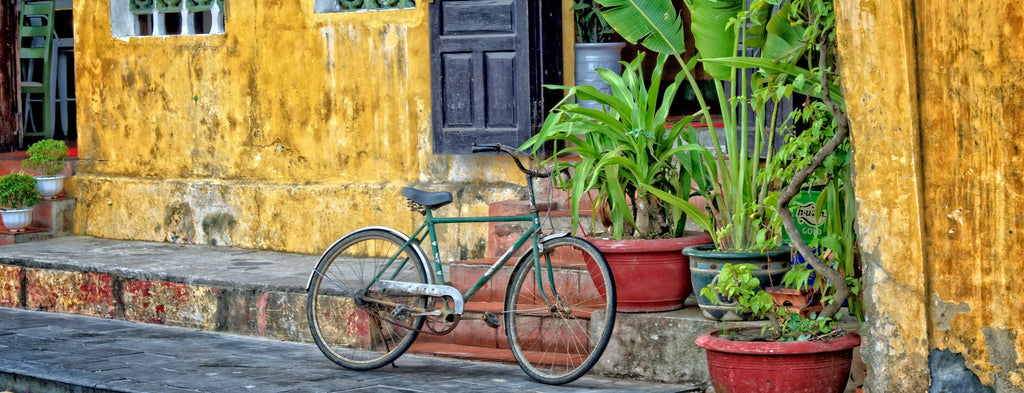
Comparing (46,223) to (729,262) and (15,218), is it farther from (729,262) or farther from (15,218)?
(729,262)

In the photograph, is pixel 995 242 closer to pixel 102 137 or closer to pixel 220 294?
pixel 220 294

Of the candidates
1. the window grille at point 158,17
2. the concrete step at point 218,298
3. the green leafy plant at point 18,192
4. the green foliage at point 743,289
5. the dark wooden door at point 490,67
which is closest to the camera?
the green foliage at point 743,289

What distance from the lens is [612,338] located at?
595 cm

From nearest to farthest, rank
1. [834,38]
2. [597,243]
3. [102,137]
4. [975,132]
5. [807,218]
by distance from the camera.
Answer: [975,132] → [834,38] → [597,243] → [807,218] → [102,137]

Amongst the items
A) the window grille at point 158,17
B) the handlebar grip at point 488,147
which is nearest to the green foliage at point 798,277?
the handlebar grip at point 488,147

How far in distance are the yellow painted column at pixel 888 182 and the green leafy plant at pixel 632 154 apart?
1.17m

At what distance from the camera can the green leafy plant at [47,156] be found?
9.81m

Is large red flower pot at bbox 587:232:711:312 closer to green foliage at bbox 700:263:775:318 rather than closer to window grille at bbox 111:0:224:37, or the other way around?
green foliage at bbox 700:263:775:318

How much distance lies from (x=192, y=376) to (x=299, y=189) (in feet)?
9.20

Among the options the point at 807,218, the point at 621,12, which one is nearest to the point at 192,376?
the point at 621,12

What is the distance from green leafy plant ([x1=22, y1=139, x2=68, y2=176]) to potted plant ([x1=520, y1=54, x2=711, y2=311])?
5192 millimetres

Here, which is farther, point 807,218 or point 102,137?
point 102,137

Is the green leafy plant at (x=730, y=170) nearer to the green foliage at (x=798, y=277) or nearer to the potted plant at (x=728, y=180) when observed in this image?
the potted plant at (x=728, y=180)

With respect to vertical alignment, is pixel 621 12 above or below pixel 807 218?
above
